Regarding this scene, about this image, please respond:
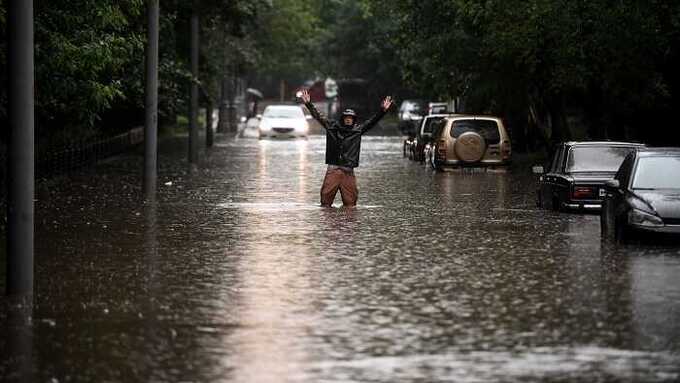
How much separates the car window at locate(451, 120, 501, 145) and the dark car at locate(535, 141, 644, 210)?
13.4 m

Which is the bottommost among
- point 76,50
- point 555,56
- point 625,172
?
point 625,172

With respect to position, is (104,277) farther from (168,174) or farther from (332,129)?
(168,174)

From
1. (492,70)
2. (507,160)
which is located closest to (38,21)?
(507,160)

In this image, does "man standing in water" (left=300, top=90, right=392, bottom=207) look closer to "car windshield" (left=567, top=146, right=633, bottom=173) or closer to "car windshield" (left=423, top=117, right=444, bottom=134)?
"car windshield" (left=567, top=146, right=633, bottom=173)

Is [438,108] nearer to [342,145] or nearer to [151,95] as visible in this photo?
[151,95]

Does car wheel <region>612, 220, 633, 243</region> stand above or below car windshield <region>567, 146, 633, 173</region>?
below

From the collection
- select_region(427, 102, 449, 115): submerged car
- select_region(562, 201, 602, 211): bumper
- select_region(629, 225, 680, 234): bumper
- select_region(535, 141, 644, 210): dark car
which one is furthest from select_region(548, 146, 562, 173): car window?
select_region(427, 102, 449, 115): submerged car

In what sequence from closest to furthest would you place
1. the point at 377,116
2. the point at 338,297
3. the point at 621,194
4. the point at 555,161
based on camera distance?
the point at 338,297 < the point at 621,194 < the point at 555,161 < the point at 377,116

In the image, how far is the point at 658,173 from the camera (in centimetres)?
1958

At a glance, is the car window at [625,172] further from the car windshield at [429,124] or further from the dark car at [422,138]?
the car windshield at [429,124]

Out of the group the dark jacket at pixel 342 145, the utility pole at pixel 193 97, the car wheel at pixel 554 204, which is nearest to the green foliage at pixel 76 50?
the dark jacket at pixel 342 145

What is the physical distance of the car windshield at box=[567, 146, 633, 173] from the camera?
2494 cm

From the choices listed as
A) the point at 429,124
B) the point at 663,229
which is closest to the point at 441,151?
the point at 429,124

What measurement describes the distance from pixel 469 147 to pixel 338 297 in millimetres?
25475
